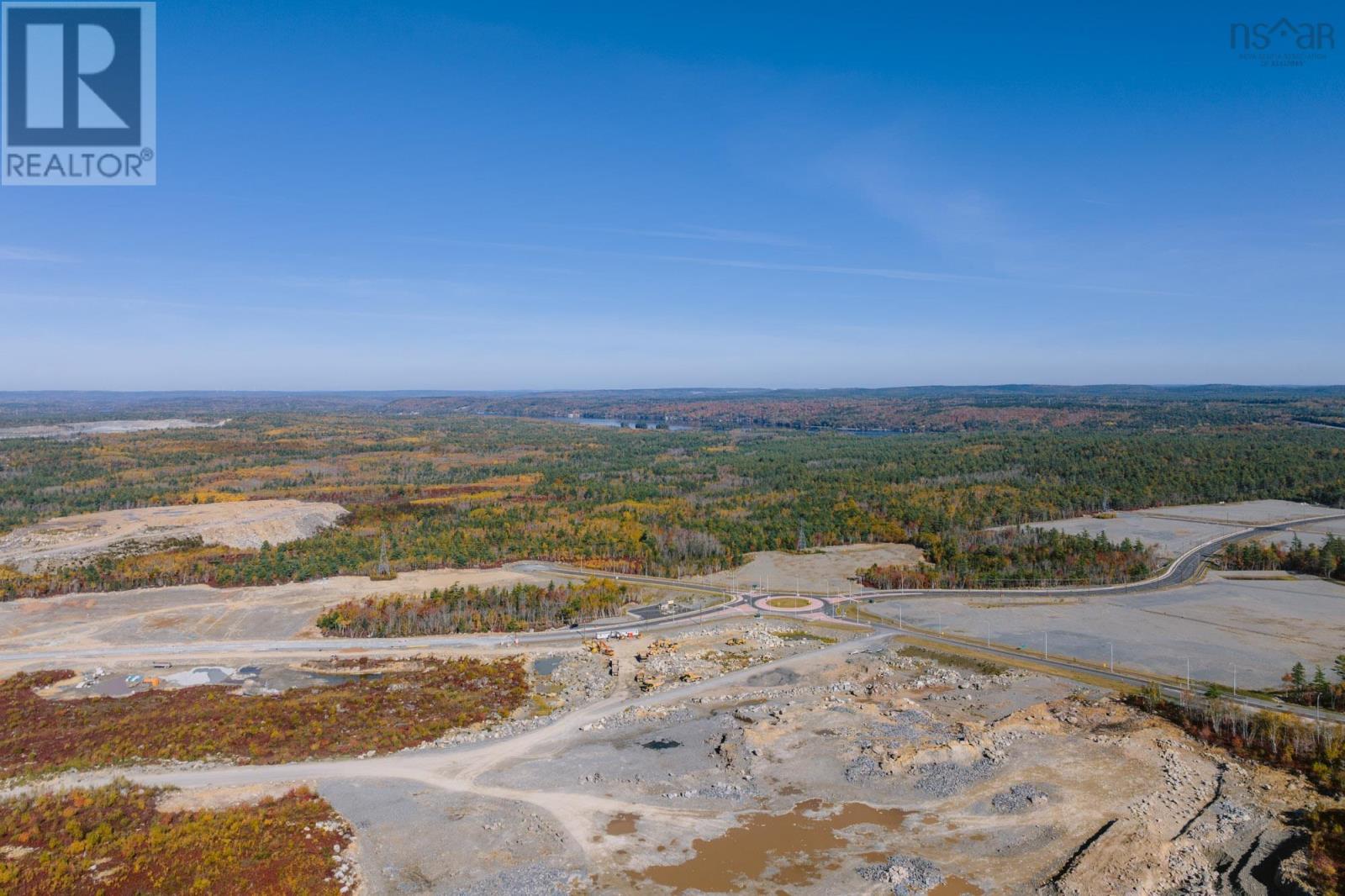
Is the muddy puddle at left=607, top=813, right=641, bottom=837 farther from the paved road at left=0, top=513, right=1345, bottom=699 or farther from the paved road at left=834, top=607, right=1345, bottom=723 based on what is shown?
the paved road at left=834, top=607, right=1345, bottom=723

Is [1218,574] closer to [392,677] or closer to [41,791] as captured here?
[392,677]

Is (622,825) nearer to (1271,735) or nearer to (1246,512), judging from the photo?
(1271,735)

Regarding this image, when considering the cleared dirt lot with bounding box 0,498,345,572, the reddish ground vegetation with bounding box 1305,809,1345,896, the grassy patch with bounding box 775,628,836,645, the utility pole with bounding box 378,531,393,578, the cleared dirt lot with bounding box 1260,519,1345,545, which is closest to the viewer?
the reddish ground vegetation with bounding box 1305,809,1345,896

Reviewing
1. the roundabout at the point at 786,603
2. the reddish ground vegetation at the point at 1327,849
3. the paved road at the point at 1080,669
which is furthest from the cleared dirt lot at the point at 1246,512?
the reddish ground vegetation at the point at 1327,849

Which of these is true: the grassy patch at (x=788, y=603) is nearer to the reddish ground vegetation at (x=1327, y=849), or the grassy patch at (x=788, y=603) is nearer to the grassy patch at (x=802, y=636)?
the grassy patch at (x=802, y=636)

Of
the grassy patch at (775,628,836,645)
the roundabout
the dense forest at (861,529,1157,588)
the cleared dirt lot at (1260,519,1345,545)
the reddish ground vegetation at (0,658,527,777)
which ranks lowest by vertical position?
the reddish ground vegetation at (0,658,527,777)

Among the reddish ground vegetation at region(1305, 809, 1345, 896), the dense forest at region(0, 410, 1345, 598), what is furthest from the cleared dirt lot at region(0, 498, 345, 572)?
the reddish ground vegetation at region(1305, 809, 1345, 896)

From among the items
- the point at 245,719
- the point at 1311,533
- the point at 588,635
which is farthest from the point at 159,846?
the point at 1311,533
